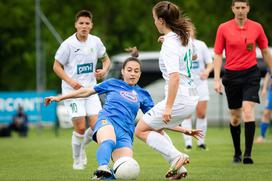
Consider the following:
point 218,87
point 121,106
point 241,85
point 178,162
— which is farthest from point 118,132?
point 241,85

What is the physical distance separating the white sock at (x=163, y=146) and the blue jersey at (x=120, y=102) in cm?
41

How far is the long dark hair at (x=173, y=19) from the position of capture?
386 inches

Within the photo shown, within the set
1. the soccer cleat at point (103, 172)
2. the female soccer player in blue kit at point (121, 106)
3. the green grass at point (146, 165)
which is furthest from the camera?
the green grass at point (146, 165)

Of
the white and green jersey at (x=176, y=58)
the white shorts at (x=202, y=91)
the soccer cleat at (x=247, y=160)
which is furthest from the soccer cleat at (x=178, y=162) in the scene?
the white shorts at (x=202, y=91)

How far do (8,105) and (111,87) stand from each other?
81.3ft

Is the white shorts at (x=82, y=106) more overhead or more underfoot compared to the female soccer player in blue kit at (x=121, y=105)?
more underfoot

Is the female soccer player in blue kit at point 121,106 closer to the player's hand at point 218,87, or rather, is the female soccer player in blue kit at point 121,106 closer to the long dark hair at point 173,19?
the long dark hair at point 173,19

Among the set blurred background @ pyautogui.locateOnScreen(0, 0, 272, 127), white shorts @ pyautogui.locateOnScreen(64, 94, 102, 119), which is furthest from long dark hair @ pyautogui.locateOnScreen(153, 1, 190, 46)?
blurred background @ pyautogui.locateOnScreen(0, 0, 272, 127)

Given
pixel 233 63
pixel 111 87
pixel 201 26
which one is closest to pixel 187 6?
pixel 201 26

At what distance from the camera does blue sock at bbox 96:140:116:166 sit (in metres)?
9.35

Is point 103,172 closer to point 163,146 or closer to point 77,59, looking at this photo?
point 163,146

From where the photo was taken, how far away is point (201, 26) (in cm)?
4381

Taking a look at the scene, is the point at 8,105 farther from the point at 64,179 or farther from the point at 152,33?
the point at 64,179

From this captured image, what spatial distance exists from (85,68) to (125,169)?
11.9 ft
